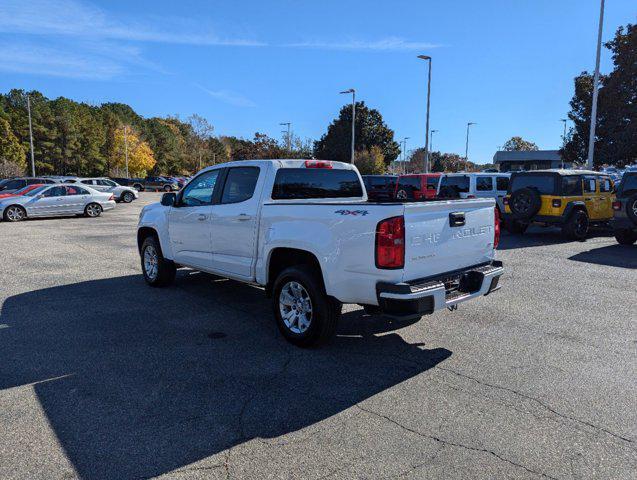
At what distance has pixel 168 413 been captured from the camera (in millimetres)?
3545

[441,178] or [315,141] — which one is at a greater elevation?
[315,141]

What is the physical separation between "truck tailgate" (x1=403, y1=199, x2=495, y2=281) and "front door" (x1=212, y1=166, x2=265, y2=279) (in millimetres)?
1996

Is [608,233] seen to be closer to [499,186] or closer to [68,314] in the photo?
[499,186]

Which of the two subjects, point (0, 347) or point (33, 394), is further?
point (0, 347)

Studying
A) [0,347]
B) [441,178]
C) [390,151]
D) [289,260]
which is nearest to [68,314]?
[0,347]

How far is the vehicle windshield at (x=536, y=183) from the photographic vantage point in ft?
42.2

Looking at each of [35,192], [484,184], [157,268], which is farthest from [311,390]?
[35,192]

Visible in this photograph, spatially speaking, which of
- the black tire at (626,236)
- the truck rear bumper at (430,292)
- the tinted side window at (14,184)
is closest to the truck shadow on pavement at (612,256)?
the black tire at (626,236)

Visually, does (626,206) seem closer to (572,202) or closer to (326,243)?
(572,202)

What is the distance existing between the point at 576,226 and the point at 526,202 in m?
1.53

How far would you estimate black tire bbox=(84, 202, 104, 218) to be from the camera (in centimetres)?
2123

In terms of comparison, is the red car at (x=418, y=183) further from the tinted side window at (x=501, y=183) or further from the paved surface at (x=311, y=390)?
the paved surface at (x=311, y=390)

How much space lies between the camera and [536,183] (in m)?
13.1

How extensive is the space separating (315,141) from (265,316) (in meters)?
65.8
